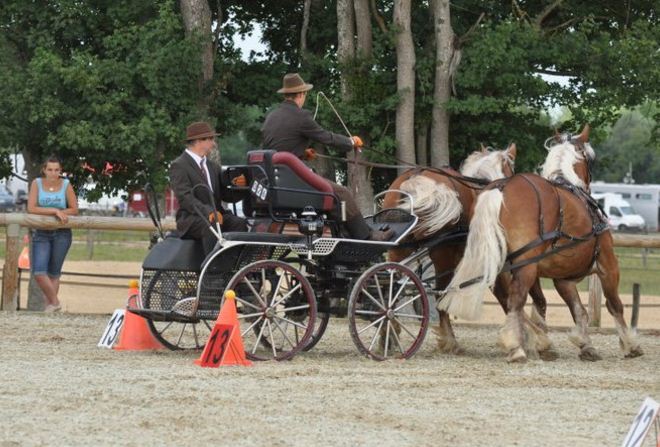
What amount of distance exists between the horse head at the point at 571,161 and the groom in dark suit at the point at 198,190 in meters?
2.85

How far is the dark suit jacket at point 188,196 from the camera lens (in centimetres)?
1034

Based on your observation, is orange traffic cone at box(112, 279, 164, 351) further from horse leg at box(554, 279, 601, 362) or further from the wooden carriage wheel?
horse leg at box(554, 279, 601, 362)

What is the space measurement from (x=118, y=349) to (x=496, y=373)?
3.08m

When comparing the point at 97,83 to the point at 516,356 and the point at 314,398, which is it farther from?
the point at 314,398

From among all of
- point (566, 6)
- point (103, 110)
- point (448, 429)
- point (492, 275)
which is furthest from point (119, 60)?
point (448, 429)

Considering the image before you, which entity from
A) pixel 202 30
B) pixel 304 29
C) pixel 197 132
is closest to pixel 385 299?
pixel 197 132

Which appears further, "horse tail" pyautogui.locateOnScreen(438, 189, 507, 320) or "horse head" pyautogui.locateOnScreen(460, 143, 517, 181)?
"horse head" pyautogui.locateOnScreen(460, 143, 517, 181)

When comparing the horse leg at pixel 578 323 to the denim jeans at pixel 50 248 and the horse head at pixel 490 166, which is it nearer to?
the horse head at pixel 490 166

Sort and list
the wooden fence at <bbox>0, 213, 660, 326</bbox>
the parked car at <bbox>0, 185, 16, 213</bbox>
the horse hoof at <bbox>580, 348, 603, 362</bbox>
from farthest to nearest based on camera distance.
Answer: the parked car at <bbox>0, 185, 16, 213</bbox>
the wooden fence at <bbox>0, 213, 660, 326</bbox>
the horse hoof at <bbox>580, 348, 603, 362</bbox>

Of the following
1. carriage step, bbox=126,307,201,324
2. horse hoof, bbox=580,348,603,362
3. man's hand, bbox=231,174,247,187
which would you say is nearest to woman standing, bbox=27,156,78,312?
carriage step, bbox=126,307,201,324

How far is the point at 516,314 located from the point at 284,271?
188cm

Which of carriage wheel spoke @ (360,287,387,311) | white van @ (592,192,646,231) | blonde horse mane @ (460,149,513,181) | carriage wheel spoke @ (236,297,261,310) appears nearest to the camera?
carriage wheel spoke @ (236,297,261,310)

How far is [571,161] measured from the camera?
11867 millimetres

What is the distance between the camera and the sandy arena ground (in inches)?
284
